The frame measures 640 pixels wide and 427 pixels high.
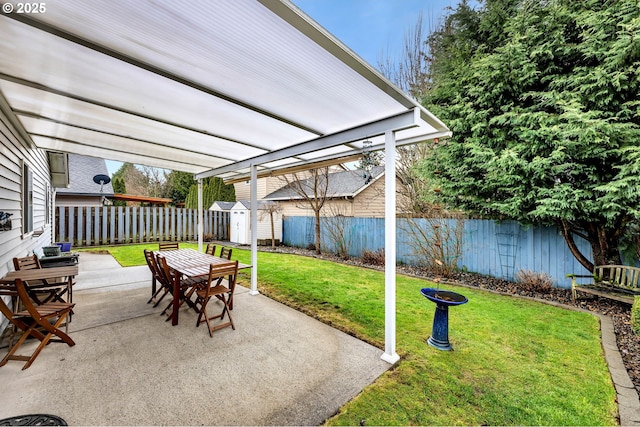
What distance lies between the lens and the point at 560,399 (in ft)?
8.04

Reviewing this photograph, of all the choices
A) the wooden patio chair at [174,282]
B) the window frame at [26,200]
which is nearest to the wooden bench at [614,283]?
the wooden patio chair at [174,282]

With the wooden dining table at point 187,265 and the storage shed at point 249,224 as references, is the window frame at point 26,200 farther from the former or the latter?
the storage shed at point 249,224

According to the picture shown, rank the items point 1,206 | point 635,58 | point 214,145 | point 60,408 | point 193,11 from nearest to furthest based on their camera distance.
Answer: point 193,11
point 60,408
point 1,206
point 635,58
point 214,145

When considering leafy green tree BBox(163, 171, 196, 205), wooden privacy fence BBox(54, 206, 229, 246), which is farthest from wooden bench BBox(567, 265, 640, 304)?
Result: leafy green tree BBox(163, 171, 196, 205)

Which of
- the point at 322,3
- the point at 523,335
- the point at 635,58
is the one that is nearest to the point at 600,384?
the point at 523,335

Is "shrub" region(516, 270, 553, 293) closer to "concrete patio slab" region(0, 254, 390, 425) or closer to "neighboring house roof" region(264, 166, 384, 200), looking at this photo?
"concrete patio slab" region(0, 254, 390, 425)

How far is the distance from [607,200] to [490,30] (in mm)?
4585

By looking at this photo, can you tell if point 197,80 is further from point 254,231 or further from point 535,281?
point 535,281

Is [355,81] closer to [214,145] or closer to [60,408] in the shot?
[214,145]

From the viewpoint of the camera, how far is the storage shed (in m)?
12.6

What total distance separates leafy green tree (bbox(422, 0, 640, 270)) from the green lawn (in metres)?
1.99

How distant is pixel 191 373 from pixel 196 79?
2974 millimetres

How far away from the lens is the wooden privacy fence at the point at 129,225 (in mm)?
10352

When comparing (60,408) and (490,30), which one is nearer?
(60,408)
